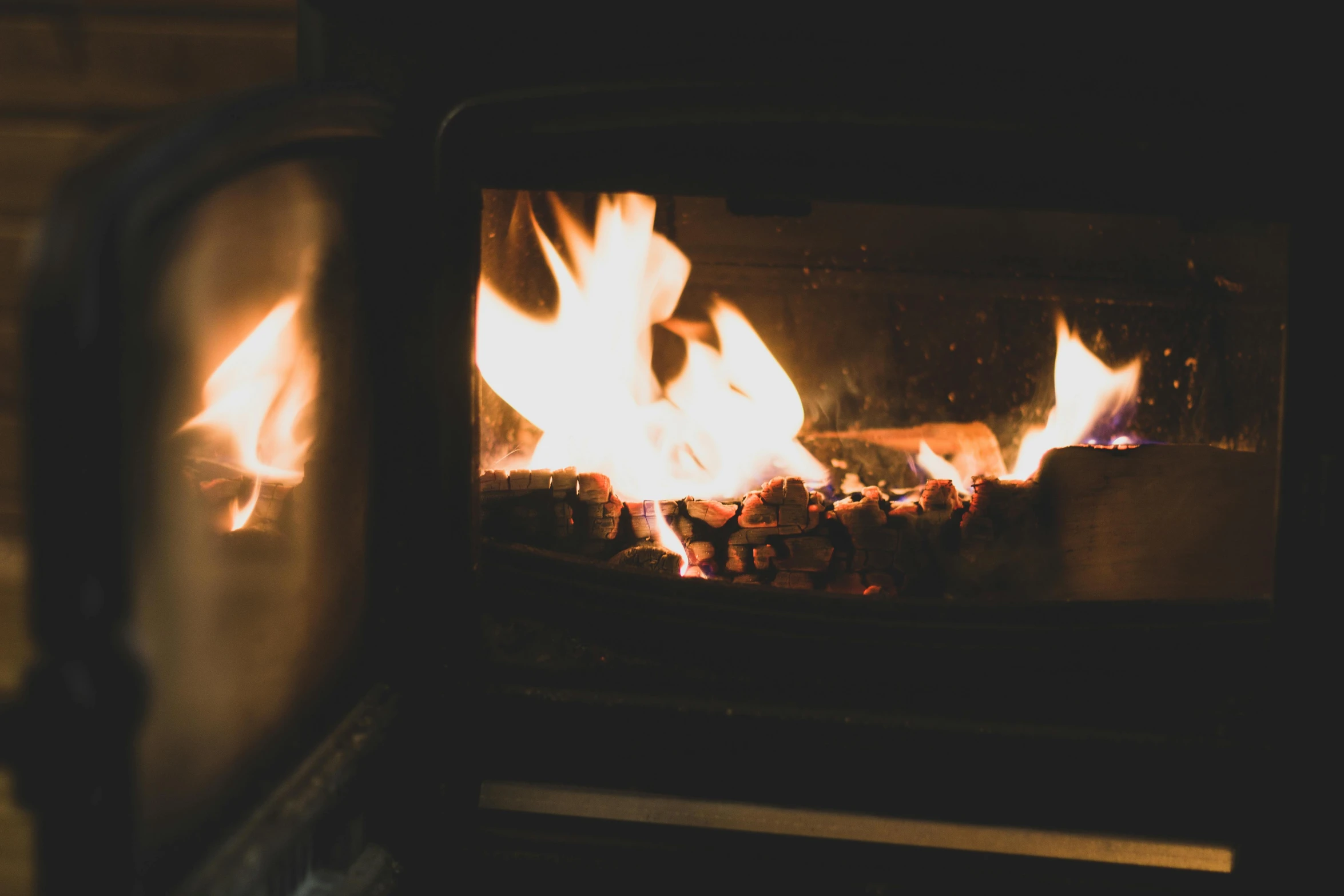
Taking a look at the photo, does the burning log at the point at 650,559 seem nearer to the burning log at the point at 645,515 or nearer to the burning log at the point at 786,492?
the burning log at the point at 645,515

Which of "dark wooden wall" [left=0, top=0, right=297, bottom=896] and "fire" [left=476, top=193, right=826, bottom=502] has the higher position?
"dark wooden wall" [left=0, top=0, right=297, bottom=896]

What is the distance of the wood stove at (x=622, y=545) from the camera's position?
2.07 ft

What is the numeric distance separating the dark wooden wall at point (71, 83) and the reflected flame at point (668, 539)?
24.2 inches

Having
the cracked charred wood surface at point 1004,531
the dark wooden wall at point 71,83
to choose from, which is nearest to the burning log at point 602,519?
the cracked charred wood surface at point 1004,531

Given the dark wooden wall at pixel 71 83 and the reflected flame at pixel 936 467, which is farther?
the reflected flame at pixel 936 467

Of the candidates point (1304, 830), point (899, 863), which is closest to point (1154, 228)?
point (1304, 830)

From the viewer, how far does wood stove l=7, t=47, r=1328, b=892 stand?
630 mm

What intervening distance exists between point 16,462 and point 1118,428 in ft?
4.30

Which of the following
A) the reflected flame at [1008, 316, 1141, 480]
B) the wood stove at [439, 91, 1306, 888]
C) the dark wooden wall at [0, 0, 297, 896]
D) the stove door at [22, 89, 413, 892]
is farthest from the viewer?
the reflected flame at [1008, 316, 1141, 480]

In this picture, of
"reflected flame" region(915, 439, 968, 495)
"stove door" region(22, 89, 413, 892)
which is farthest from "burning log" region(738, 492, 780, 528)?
"stove door" region(22, 89, 413, 892)

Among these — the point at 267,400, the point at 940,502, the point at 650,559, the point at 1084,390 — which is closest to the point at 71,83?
the point at 267,400

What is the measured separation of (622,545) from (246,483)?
1.27 feet

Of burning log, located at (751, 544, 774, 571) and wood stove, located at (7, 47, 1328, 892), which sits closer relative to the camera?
wood stove, located at (7, 47, 1328, 892)

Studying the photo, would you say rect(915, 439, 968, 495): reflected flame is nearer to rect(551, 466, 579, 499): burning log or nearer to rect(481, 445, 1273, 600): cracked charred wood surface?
rect(481, 445, 1273, 600): cracked charred wood surface
